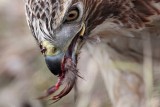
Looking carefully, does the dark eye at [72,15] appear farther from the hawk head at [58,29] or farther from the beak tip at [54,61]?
the beak tip at [54,61]

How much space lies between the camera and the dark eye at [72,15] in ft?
13.6

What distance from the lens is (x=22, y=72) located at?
604 centimetres

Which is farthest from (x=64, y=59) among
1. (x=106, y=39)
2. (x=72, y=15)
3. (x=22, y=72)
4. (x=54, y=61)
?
(x=22, y=72)

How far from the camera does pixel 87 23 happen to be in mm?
4371

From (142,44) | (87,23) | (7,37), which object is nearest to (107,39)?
(142,44)

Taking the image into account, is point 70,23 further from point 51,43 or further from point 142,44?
point 142,44

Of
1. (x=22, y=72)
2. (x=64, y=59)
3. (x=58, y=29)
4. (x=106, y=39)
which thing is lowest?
(x=22, y=72)

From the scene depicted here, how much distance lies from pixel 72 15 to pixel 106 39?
30.9 inches

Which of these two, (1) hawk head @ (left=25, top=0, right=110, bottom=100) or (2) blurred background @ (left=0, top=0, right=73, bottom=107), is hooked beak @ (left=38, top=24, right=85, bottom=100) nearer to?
(1) hawk head @ (left=25, top=0, right=110, bottom=100)

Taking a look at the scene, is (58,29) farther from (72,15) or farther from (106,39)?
(106,39)

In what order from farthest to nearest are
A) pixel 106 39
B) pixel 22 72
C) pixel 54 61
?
pixel 22 72
pixel 106 39
pixel 54 61

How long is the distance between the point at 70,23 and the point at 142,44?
0.92 meters

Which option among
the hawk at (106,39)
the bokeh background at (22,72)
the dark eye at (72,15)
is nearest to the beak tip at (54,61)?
the hawk at (106,39)

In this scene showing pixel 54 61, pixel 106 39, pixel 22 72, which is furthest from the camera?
pixel 22 72
